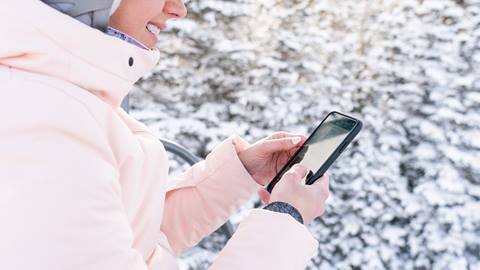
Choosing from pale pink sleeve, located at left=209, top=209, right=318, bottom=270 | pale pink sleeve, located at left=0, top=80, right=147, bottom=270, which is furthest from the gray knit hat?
pale pink sleeve, located at left=209, top=209, right=318, bottom=270

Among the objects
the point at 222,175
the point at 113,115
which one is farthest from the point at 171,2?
the point at 222,175

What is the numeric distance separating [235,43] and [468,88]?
1.42 meters

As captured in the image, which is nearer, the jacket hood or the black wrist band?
the jacket hood

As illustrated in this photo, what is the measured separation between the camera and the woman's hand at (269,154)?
106 centimetres

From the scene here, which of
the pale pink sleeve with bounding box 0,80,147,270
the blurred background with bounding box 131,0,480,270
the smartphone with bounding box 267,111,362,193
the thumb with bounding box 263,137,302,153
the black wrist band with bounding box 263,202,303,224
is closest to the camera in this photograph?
the pale pink sleeve with bounding box 0,80,147,270

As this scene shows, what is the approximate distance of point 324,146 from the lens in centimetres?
97

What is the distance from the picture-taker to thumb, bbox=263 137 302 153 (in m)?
1.05

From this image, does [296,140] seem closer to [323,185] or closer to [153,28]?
[323,185]

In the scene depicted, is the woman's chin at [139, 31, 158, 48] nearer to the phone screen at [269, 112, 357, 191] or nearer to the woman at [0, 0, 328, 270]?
the woman at [0, 0, 328, 270]

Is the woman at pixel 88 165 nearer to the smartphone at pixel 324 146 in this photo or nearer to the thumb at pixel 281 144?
the smartphone at pixel 324 146

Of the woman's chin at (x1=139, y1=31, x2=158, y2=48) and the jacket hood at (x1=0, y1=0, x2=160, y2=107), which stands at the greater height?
the jacket hood at (x1=0, y1=0, x2=160, y2=107)

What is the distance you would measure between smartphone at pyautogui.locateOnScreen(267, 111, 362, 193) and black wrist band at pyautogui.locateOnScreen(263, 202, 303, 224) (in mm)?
90

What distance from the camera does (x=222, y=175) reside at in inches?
42.1

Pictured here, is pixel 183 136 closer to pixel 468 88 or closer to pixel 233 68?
pixel 233 68
